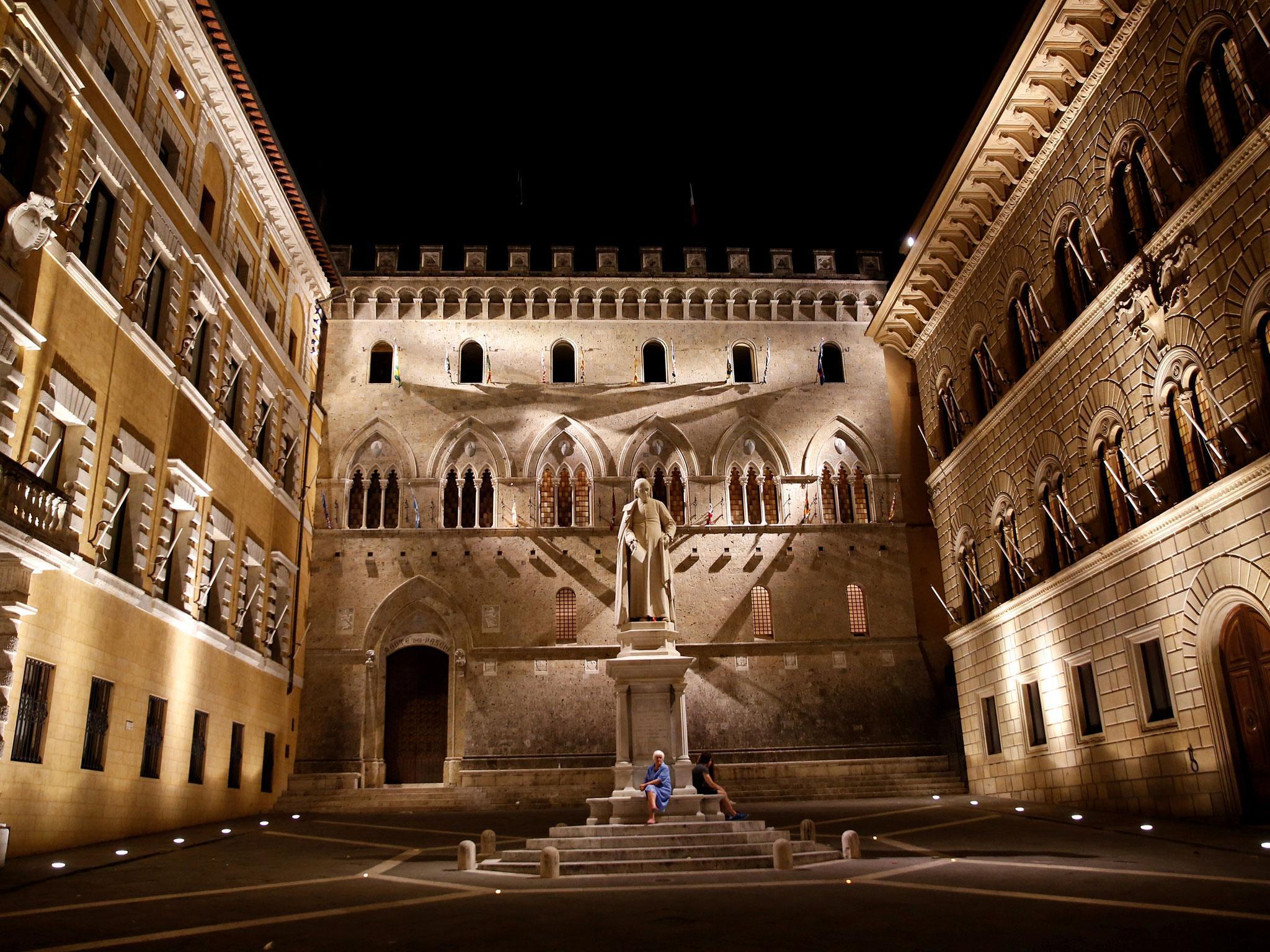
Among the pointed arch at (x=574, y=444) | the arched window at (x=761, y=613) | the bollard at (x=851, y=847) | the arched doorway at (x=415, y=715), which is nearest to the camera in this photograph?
the bollard at (x=851, y=847)

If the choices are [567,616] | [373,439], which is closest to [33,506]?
[373,439]

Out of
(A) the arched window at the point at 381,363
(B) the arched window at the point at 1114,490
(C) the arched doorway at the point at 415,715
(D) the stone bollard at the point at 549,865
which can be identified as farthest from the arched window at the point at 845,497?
(D) the stone bollard at the point at 549,865

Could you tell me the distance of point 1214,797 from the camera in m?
15.7

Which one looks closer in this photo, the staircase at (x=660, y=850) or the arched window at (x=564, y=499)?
the staircase at (x=660, y=850)

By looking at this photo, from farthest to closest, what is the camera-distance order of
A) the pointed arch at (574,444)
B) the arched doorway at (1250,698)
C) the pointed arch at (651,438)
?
the pointed arch at (651,438), the pointed arch at (574,444), the arched doorway at (1250,698)

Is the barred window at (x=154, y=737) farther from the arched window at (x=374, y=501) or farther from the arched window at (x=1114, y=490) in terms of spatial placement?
the arched window at (x=1114, y=490)

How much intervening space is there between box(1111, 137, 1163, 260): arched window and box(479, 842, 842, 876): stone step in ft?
40.1

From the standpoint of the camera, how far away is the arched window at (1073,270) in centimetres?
1986

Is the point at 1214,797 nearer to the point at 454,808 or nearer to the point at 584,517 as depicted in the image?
the point at 454,808

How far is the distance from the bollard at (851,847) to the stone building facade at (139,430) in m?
10.7

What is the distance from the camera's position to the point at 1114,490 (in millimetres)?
19203

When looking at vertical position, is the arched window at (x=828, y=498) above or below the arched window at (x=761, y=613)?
above

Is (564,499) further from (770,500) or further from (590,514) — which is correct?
(770,500)

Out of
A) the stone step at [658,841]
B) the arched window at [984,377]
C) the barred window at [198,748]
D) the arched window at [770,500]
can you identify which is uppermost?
the arched window at [984,377]
